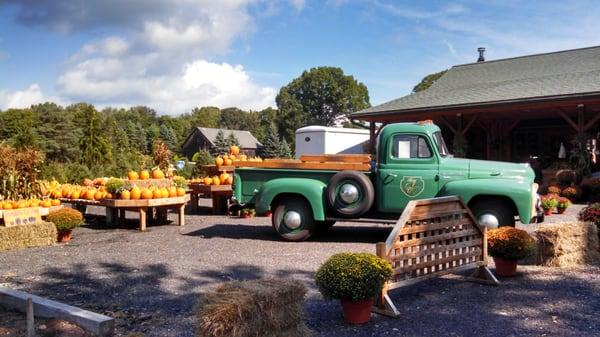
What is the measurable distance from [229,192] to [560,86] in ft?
41.3

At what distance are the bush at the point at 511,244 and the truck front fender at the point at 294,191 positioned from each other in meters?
3.05

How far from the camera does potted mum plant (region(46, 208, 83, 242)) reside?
28.9 ft

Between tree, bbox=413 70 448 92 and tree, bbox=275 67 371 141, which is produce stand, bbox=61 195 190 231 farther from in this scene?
tree, bbox=275 67 371 141

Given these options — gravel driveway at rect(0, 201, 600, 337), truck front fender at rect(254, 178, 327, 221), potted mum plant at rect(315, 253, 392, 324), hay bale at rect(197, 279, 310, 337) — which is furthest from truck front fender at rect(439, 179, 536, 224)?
hay bale at rect(197, 279, 310, 337)

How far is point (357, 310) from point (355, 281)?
33 centimetres

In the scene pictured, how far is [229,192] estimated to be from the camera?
41.7ft

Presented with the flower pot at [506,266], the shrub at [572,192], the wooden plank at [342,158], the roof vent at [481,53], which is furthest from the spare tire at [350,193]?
the roof vent at [481,53]

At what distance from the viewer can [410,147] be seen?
8328 millimetres

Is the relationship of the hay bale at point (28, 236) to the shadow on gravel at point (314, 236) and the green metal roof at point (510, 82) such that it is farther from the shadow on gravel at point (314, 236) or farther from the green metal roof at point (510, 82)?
the green metal roof at point (510, 82)

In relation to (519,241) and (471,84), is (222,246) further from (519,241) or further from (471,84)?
(471,84)

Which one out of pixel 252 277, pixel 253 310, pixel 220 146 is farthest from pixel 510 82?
pixel 220 146

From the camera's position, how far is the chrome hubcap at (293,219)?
860 centimetres

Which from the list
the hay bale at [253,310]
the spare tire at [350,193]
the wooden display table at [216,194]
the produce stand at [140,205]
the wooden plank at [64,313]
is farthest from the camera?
the wooden display table at [216,194]

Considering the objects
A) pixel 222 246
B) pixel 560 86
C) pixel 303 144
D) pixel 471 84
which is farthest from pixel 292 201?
pixel 303 144
